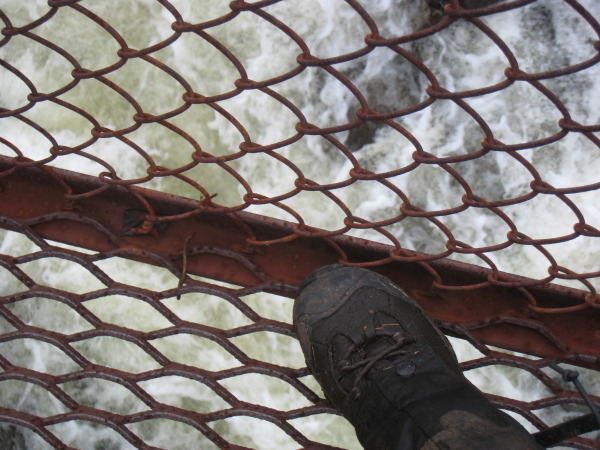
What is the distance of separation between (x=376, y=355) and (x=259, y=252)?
387 mm

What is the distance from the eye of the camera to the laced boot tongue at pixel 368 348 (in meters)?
1.63

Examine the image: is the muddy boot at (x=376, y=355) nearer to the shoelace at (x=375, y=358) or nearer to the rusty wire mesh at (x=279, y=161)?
the shoelace at (x=375, y=358)

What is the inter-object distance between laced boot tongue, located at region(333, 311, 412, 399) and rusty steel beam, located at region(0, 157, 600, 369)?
0.10 meters

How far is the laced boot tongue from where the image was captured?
163 centimetres

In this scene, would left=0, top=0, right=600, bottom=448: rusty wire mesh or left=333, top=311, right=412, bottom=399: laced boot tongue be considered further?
left=0, top=0, right=600, bottom=448: rusty wire mesh

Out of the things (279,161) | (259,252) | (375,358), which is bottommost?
(375,358)

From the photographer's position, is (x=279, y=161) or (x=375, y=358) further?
(x=279, y=161)

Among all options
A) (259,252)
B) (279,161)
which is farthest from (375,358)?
(279,161)

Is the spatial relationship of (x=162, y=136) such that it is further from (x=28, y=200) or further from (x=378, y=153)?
(x=28, y=200)

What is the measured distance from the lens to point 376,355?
1.63 m

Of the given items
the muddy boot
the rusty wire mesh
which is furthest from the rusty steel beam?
the rusty wire mesh

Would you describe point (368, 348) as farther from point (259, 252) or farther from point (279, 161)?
point (279, 161)

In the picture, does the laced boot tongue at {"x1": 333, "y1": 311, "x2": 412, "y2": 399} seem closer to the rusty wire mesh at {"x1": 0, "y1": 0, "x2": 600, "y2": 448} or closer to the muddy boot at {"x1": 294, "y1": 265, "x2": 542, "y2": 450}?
the muddy boot at {"x1": 294, "y1": 265, "x2": 542, "y2": 450}

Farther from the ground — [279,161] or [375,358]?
[279,161]
